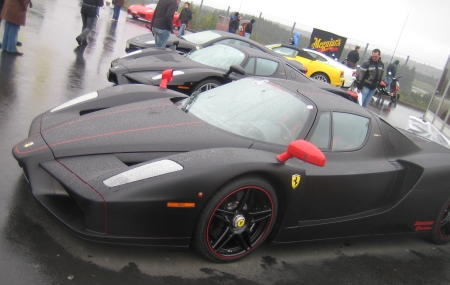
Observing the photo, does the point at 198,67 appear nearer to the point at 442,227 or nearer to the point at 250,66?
the point at 250,66

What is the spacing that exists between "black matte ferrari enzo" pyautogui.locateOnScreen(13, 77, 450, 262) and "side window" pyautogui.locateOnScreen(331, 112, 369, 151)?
11 mm

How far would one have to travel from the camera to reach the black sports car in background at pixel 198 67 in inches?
278

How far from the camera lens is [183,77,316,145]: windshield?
12.5ft

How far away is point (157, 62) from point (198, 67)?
678mm

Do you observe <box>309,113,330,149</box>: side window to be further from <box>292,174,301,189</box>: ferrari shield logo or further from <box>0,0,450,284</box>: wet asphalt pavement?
<box>0,0,450,284</box>: wet asphalt pavement

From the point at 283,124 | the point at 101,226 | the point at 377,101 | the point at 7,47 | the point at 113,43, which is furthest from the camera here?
the point at 377,101

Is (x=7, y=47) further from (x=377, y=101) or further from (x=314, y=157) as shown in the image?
(x=377, y=101)

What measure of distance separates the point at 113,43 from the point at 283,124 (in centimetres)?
1045

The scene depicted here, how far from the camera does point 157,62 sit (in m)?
7.59

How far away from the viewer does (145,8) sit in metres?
23.0

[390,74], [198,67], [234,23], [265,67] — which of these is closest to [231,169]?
[198,67]

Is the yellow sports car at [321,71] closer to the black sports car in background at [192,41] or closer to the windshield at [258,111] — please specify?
the black sports car in background at [192,41]

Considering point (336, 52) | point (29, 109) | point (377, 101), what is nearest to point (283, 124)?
point (29, 109)

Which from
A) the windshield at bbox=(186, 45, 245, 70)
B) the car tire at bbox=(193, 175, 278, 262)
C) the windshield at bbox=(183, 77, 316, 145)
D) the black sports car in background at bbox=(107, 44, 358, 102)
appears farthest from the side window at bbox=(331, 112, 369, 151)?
the windshield at bbox=(186, 45, 245, 70)
